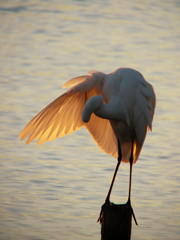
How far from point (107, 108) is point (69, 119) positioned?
29.0 inches

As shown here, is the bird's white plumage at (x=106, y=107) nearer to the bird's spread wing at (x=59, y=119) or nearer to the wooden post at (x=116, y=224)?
the bird's spread wing at (x=59, y=119)

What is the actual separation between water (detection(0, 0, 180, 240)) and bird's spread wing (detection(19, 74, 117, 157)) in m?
1.41

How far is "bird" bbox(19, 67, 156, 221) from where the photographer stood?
814 cm

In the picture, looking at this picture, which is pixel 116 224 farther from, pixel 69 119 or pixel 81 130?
pixel 81 130

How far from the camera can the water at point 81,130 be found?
9.64m

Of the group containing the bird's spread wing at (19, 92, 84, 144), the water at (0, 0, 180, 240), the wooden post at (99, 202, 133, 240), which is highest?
the bird's spread wing at (19, 92, 84, 144)

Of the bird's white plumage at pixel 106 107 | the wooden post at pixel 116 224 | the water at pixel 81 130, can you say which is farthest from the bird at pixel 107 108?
the water at pixel 81 130

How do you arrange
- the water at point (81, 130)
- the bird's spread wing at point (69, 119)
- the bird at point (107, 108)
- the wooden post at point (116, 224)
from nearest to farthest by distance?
the wooden post at point (116, 224) → the bird at point (107, 108) → the bird's spread wing at point (69, 119) → the water at point (81, 130)

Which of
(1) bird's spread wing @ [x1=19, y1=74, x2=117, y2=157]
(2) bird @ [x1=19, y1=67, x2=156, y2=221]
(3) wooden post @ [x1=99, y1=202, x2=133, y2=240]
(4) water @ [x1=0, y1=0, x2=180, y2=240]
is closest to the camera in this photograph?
(3) wooden post @ [x1=99, y1=202, x2=133, y2=240]

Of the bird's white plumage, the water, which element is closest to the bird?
the bird's white plumage

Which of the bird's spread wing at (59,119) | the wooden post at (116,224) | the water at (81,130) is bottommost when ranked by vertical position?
the water at (81,130)

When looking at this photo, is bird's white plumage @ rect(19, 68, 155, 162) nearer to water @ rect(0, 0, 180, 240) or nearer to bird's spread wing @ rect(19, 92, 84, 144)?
bird's spread wing @ rect(19, 92, 84, 144)

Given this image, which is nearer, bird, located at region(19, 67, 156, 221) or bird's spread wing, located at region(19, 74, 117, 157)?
bird, located at region(19, 67, 156, 221)

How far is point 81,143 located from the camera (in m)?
11.9
